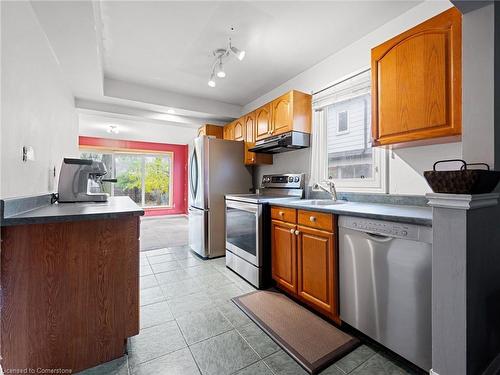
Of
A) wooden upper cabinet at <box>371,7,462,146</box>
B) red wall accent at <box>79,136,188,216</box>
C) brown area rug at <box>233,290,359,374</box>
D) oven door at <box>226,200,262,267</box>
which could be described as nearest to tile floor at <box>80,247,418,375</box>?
brown area rug at <box>233,290,359,374</box>

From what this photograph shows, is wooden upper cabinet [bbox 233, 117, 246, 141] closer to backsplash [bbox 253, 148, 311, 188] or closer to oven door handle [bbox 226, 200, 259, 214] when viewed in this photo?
backsplash [bbox 253, 148, 311, 188]

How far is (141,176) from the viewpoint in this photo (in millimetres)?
6852

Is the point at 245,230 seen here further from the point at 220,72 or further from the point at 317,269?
the point at 220,72

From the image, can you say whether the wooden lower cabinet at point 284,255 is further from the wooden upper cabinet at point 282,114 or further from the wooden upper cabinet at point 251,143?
the wooden upper cabinet at point 251,143

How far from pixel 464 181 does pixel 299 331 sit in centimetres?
139

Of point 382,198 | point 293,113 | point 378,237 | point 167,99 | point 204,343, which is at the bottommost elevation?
point 204,343

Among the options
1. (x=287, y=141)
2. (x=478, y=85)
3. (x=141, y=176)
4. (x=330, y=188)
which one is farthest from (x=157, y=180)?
(x=478, y=85)

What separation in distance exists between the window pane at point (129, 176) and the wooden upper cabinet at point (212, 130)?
363 cm

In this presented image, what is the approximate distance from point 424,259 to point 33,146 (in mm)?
2545

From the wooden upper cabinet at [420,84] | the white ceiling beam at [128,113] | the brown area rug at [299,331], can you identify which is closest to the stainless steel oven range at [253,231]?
the brown area rug at [299,331]

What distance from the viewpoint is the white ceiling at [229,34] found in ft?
5.90

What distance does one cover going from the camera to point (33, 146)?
1573mm

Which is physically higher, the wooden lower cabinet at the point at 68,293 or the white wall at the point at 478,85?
the white wall at the point at 478,85

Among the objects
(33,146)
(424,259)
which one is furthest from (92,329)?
(424,259)
